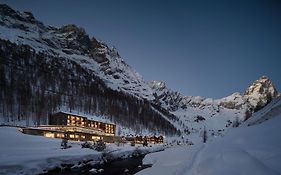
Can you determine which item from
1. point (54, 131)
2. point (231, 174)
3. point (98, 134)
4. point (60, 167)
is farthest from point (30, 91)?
point (231, 174)

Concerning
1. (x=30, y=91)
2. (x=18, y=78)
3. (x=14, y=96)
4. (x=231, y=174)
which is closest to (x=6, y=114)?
(x=14, y=96)

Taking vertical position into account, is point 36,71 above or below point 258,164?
above

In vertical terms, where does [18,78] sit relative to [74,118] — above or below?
above

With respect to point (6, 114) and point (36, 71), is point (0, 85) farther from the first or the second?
point (36, 71)

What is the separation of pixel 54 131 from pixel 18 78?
84.6 m

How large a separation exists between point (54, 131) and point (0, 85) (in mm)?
67295

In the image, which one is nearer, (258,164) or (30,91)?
(258,164)

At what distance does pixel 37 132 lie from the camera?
81375 millimetres

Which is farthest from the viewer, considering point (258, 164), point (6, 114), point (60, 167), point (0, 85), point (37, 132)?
point (0, 85)

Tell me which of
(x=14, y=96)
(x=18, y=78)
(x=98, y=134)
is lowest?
(x=98, y=134)

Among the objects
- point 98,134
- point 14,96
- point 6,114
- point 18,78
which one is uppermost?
point 18,78

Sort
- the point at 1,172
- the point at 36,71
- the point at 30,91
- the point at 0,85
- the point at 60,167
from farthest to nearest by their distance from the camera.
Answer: the point at 36,71
the point at 30,91
the point at 0,85
the point at 60,167
the point at 1,172

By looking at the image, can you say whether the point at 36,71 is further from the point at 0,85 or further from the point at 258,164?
the point at 258,164

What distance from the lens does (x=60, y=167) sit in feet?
124
